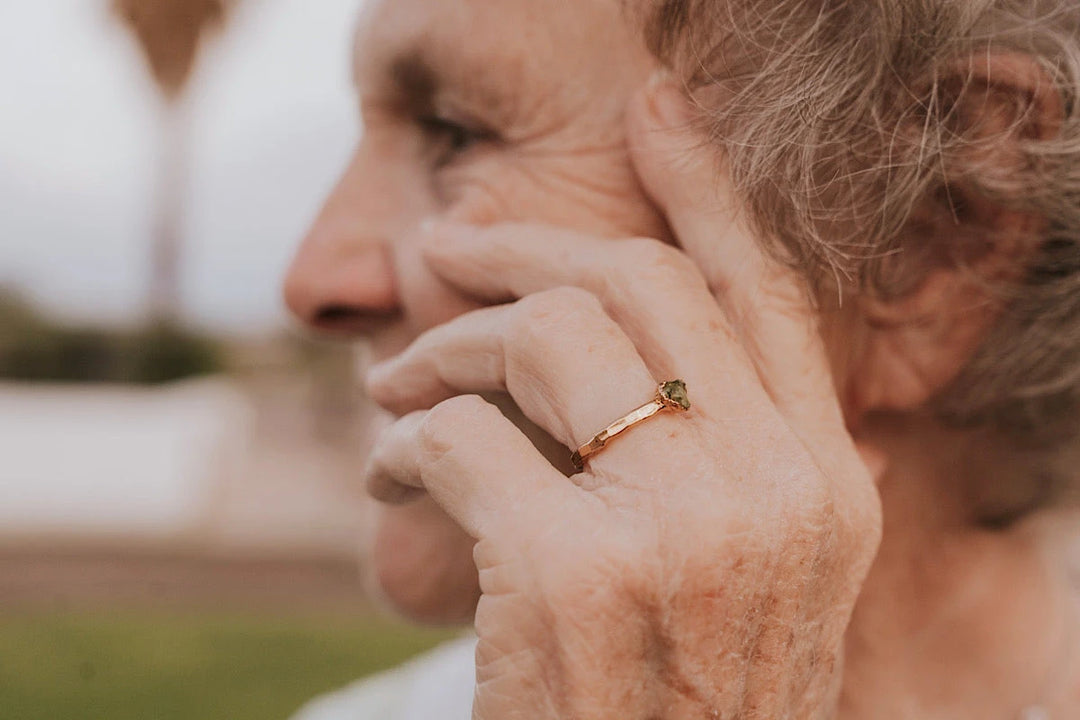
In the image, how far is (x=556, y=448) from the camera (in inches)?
48.1

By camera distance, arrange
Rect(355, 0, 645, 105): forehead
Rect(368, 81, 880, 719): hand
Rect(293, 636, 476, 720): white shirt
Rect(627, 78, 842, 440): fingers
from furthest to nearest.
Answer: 1. Rect(293, 636, 476, 720): white shirt
2. Rect(355, 0, 645, 105): forehead
3. Rect(627, 78, 842, 440): fingers
4. Rect(368, 81, 880, 719): hand

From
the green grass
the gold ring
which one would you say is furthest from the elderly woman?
the green grass

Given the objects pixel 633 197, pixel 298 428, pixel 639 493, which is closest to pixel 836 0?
pixel 633 197

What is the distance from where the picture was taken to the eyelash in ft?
4.69

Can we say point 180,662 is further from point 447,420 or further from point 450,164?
point 447,420

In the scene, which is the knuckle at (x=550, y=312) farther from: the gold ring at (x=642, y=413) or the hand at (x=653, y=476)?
the gold ring at (x=642, y=413)

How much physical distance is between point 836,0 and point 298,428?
41.0ft

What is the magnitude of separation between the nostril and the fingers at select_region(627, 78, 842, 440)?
48cm

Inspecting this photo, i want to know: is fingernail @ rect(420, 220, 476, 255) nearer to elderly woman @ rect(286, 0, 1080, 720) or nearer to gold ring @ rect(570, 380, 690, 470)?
elderly woman @ rect(286, 0, 1080, 720)

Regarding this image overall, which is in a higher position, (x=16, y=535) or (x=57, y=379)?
(x=16, y=535)

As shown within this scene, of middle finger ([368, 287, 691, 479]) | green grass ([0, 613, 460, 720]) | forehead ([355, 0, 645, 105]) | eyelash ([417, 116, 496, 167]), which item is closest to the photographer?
middle finger ([368, 287, 691, 479])

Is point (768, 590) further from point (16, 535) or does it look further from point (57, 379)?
point (57, 379)

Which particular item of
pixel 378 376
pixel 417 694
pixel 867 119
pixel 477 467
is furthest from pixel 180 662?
pixel 867 119

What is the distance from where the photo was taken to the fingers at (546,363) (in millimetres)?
1032
